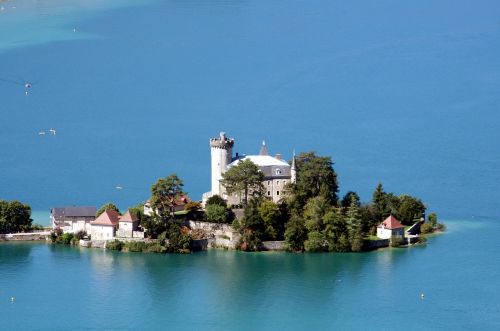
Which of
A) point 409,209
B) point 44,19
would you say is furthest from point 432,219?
point 44,19

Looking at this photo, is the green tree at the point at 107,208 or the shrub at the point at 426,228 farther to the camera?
the shrub at the point at 426,228

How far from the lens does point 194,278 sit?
200 ft

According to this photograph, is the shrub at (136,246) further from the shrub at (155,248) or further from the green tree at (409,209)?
Answer: the green tree at (409,209)

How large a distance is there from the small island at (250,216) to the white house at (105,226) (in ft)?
0.18

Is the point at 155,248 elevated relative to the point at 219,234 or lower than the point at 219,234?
lower

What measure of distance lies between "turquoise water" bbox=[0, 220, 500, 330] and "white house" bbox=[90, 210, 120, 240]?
1.25 metres

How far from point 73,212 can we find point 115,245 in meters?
3.68

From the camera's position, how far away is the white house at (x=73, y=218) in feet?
222

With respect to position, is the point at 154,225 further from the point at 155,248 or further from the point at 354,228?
the point at 354,228

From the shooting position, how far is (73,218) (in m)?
67.9

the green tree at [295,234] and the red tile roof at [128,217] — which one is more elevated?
the red tile roof at [128,217]

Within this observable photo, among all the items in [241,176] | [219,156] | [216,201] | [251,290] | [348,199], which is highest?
[219,156]

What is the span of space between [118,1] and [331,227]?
106344 mm

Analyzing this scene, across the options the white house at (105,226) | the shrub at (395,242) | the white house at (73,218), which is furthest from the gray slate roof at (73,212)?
the shrub at (395,242)
